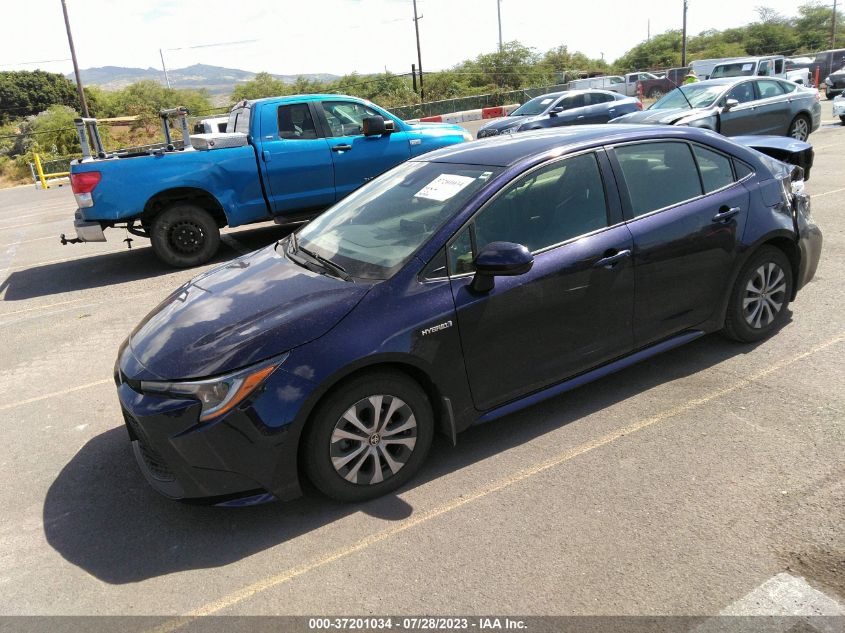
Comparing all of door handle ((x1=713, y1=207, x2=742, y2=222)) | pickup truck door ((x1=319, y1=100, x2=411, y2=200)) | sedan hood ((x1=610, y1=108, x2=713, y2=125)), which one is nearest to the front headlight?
door handle ((x1=713, y1=207, x2=742, y2=222))

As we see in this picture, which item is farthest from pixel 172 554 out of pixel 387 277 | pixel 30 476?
pixel 387 277

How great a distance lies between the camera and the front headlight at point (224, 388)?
115 inches

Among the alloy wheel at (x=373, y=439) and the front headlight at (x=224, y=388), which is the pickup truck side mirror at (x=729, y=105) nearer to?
the alloy wheel at (x=373, y=439)

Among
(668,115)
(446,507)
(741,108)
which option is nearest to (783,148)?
(446,507)

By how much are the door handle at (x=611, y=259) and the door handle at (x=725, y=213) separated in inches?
33.5

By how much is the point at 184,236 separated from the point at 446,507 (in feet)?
21.5

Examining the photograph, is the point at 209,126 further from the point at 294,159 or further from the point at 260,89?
the point at 260,89

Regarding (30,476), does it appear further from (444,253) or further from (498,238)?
(498,238)

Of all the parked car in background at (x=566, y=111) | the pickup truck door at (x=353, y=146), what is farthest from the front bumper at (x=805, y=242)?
the parked car in background at (x=566, y=111)

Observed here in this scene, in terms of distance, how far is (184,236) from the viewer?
28.1ft

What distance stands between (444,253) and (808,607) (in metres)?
2.17

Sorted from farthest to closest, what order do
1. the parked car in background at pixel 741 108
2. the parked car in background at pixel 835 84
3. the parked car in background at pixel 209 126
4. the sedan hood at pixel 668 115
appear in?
the parked car in background at pixel 835 84
the parked car in background at pixel 209 126
the parked car in background at pixel 741 108
the sedan hood at pixel 668 115

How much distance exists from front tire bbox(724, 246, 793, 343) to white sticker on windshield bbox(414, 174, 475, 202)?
6.74 feet

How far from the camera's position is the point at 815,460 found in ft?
10.9
